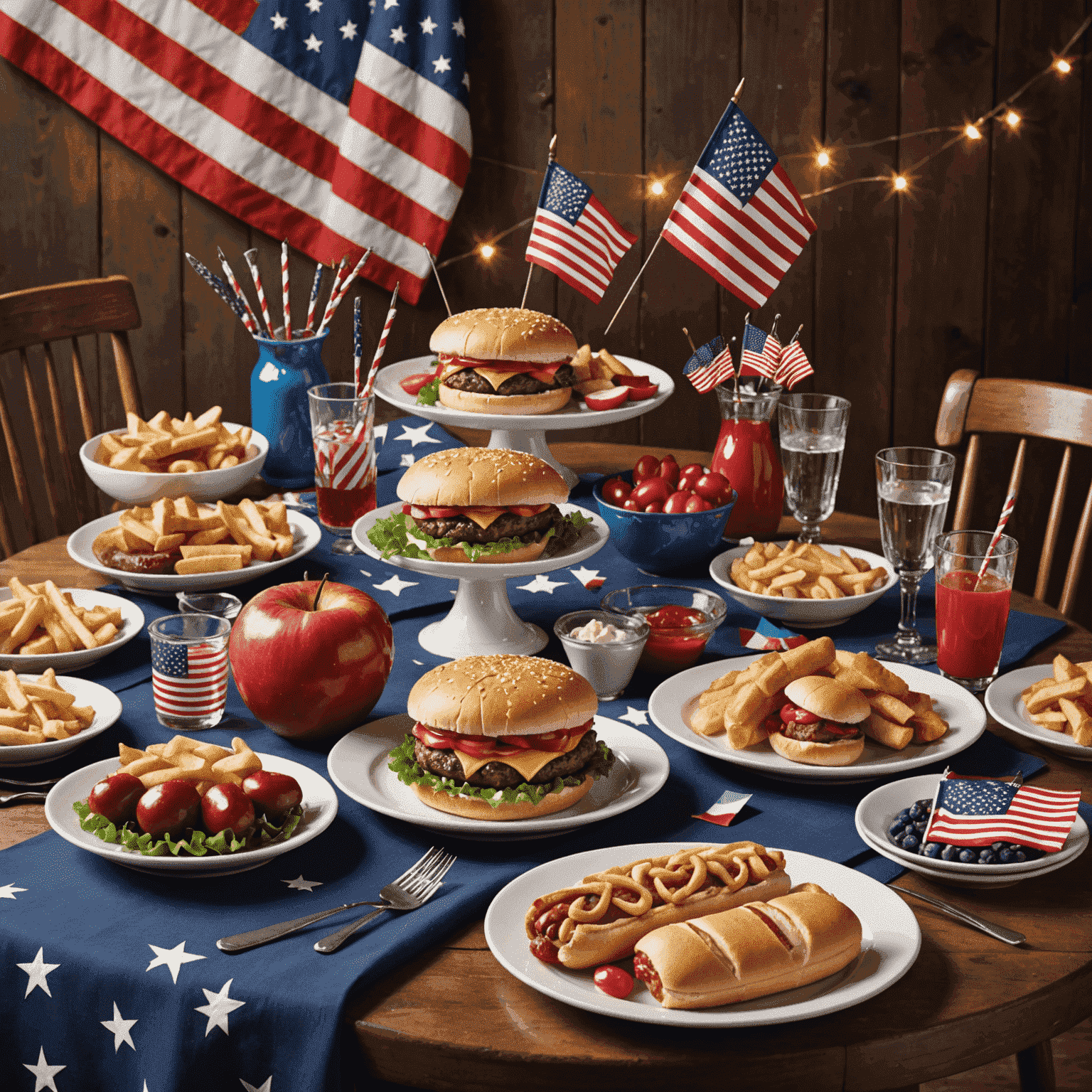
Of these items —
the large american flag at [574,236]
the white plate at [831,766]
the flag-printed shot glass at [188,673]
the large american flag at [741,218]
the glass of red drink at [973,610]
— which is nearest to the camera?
the white plate at [831,766]

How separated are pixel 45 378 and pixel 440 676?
316 cm

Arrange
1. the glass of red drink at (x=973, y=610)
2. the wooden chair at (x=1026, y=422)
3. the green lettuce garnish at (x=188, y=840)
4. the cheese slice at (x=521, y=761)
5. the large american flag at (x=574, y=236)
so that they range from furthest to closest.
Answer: the large american flag at (x=574, y=236)
the wooden chair at (x=1026, y=422)
the glass of red drink at (x=973, y=610)
the cheese slice at (x=521, y=761)
the green lettuce garnish at (x=188, y=840)

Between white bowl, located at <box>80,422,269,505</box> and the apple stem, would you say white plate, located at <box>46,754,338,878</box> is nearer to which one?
the apple stem

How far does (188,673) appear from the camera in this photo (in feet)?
5.25

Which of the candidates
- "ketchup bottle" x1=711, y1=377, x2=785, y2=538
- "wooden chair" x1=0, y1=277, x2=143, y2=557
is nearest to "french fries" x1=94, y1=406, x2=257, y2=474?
"wooden chair" x1=0, y1=277, x2=143, y2=557

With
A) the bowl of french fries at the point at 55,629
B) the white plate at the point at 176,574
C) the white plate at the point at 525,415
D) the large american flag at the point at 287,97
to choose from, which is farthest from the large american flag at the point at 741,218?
the bowl of french fries at the point at 55,629

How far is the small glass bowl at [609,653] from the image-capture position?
5.52 feet

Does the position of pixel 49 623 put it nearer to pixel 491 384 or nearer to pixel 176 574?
pixel 176 574

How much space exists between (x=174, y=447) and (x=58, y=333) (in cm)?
75

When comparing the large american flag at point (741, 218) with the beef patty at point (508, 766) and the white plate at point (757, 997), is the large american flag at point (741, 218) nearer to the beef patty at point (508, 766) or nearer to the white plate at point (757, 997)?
the beef patty at point (508, 766)

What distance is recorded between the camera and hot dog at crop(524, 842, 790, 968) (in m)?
1.10

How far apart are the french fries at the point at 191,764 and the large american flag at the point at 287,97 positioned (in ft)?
8.28

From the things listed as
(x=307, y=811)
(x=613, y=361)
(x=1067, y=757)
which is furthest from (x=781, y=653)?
(x=613, y=361)

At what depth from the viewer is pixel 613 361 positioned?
8.40 feet
